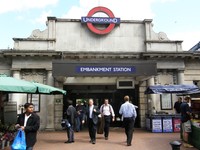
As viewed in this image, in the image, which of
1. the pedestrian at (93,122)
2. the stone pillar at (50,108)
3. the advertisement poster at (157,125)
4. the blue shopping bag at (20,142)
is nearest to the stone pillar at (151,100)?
the advertisement poster at (157,125)

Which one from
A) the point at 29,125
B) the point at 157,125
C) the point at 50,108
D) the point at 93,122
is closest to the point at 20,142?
the point at 29,125

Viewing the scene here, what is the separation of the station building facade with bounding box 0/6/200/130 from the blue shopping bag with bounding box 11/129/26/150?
10.1 metres

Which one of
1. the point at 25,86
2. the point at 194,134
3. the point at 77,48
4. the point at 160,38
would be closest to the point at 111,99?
the point at 77,48

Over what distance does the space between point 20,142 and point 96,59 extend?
38.4ft

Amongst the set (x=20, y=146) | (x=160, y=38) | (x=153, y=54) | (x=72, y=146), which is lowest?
(x=72, y=146)

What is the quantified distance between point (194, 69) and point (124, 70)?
696cm

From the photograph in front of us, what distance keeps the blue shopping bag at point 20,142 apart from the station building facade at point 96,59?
33.0 feet

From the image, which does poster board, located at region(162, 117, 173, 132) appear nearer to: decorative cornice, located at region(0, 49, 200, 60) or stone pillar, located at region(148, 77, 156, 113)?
stone pillar, located at region(148, 77, 156, 113)

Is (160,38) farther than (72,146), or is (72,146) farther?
(160,38)

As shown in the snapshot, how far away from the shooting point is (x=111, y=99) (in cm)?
1861

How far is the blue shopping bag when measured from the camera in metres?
5.76

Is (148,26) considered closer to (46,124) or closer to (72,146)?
(46,124)

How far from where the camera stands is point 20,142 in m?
5.82

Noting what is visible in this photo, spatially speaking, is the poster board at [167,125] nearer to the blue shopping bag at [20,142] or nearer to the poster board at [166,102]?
the poster board at [166,102]
